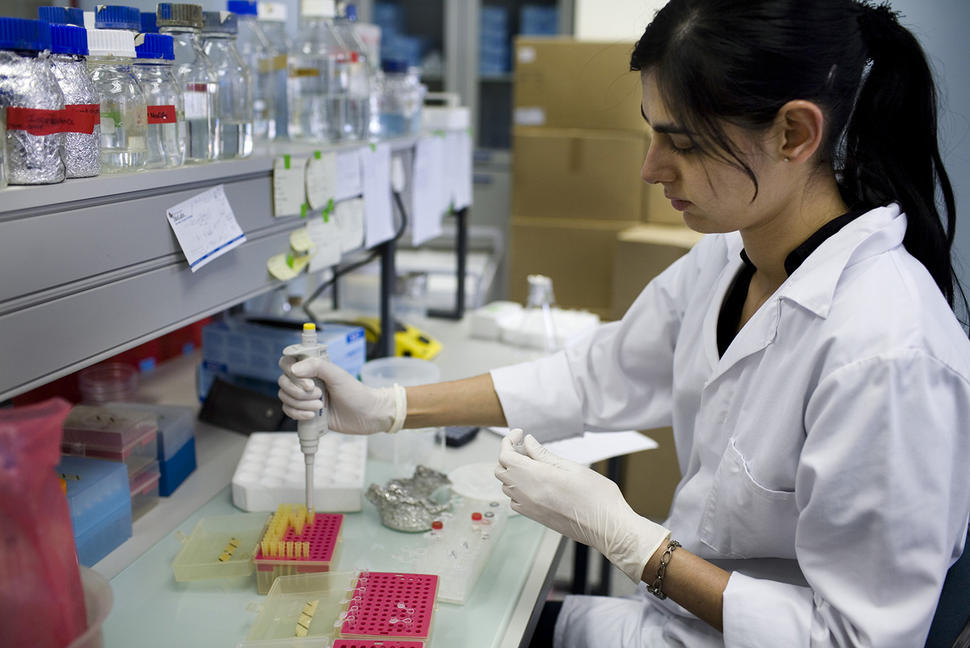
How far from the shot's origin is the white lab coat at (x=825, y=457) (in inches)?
32.7

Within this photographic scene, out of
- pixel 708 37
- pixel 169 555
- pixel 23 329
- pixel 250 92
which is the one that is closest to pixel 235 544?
pixel 169 555

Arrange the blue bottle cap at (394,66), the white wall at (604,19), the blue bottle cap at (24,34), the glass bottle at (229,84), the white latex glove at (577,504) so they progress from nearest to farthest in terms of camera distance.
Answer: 1. the blue bottle cap at (24,34)
2. the white latex glove at (577,504)
3. the glass bottle at (229,84)
4. the blue bottle cap at (394,66)
5. the white wall at (604,19)

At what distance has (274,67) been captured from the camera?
1526 mm

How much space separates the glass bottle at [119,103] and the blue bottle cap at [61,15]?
0.14 feet

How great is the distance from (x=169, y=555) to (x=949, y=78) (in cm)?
152

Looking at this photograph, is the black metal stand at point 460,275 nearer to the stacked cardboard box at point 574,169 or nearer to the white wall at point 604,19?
the stacked cardboard box at point 574,169

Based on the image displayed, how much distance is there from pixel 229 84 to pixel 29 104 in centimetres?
51

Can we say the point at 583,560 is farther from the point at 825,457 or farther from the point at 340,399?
the point at 825,457

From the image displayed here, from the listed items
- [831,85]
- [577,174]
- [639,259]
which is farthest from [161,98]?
[577,174]

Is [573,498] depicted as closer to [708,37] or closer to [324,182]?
[708,37]

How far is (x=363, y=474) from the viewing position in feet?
4.06

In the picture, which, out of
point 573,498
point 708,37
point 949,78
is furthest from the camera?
point 949,78

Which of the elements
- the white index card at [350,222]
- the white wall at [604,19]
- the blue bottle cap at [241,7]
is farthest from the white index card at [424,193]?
the white wall at [604,19]

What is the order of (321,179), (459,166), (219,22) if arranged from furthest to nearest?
(459,166)
(321,179)
(219,22)
